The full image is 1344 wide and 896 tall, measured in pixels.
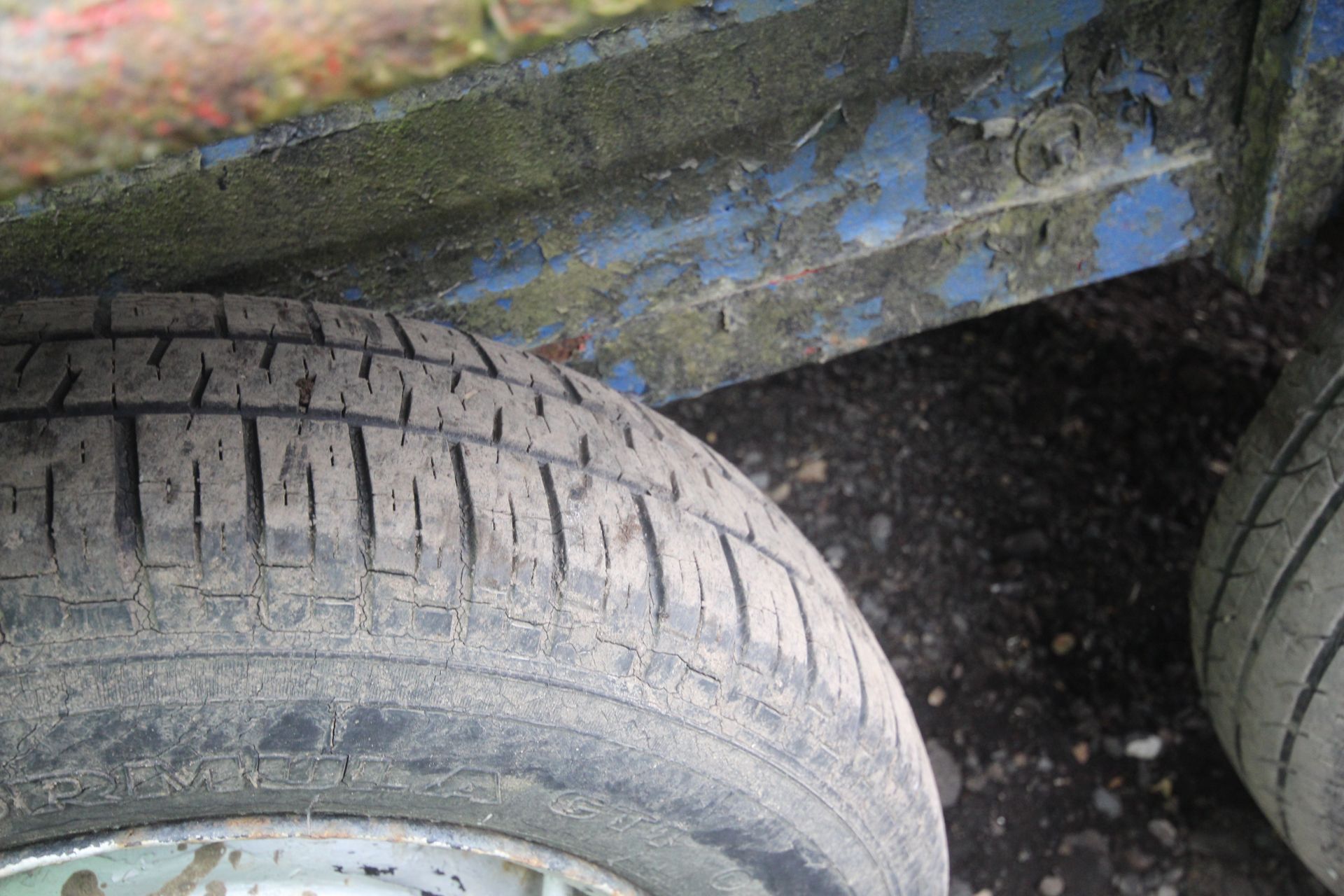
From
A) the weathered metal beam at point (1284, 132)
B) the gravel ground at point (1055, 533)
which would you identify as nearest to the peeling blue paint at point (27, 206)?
the weathered metal beam at point (1284, 132)

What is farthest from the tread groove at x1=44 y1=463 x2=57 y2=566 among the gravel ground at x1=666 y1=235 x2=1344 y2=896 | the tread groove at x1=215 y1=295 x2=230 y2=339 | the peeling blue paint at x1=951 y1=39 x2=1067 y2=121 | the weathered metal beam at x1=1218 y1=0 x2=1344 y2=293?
the gravel ground at x1=666 y1=235 x2=1344 y2=896

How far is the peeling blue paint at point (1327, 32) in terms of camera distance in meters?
1.26

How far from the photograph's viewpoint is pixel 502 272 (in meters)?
1.31

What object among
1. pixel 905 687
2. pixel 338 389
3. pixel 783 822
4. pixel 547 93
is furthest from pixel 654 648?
pixel 905 687

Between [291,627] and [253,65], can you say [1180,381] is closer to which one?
[291,627]

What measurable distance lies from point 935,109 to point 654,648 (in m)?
0.72

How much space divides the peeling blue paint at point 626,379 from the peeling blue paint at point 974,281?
0.41 metres

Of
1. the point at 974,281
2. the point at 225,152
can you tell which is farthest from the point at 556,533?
the point at 974,281

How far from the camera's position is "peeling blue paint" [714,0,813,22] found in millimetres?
1102

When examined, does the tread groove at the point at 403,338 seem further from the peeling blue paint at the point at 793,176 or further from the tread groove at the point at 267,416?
the peeling blue paint at the point at 793,176

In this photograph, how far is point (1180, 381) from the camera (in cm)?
241

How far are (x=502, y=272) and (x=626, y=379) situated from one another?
22 centimetres

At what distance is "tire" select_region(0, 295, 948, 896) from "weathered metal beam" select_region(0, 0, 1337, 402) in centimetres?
11

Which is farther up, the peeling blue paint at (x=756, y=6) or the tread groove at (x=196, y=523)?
the peeling blue paint at (x=756, y=6)
